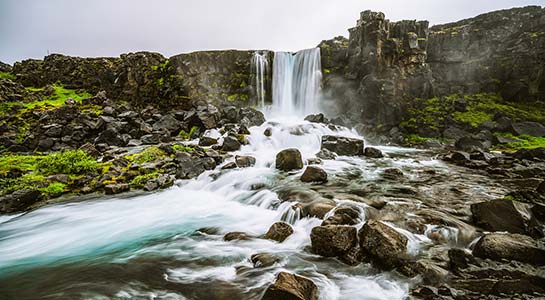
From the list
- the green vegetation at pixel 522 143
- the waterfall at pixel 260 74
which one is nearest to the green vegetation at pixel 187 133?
the waterfall at pixel 260 74

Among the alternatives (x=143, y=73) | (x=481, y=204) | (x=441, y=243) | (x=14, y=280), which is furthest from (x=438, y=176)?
(x=143, y=73)

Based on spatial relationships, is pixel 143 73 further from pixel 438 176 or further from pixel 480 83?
pixel 480 83

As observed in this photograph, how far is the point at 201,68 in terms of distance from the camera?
1249 inches

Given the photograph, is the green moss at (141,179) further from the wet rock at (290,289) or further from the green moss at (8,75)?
the green moss at (8,75)

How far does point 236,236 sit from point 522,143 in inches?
1017

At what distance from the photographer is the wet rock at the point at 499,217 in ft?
19.6

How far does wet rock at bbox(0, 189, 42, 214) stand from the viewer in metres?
8.70

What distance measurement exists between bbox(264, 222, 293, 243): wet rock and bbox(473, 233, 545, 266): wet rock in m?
3.67

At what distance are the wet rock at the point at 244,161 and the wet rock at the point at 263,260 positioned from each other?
802cm

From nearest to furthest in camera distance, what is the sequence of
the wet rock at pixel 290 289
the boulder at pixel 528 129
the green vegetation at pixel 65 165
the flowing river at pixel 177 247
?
the wet rock at pixel 290 289 < the flowing river at pixel 177 247 < the green vegetation at pixel 65 165 < the boulder at pixel 528 129

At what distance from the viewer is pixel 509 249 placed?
4.90 metres

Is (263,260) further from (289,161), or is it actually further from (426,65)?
(426,65)

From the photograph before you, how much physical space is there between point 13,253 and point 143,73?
1181 inches

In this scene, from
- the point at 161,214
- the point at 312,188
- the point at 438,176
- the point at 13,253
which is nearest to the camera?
the point at 13,253
